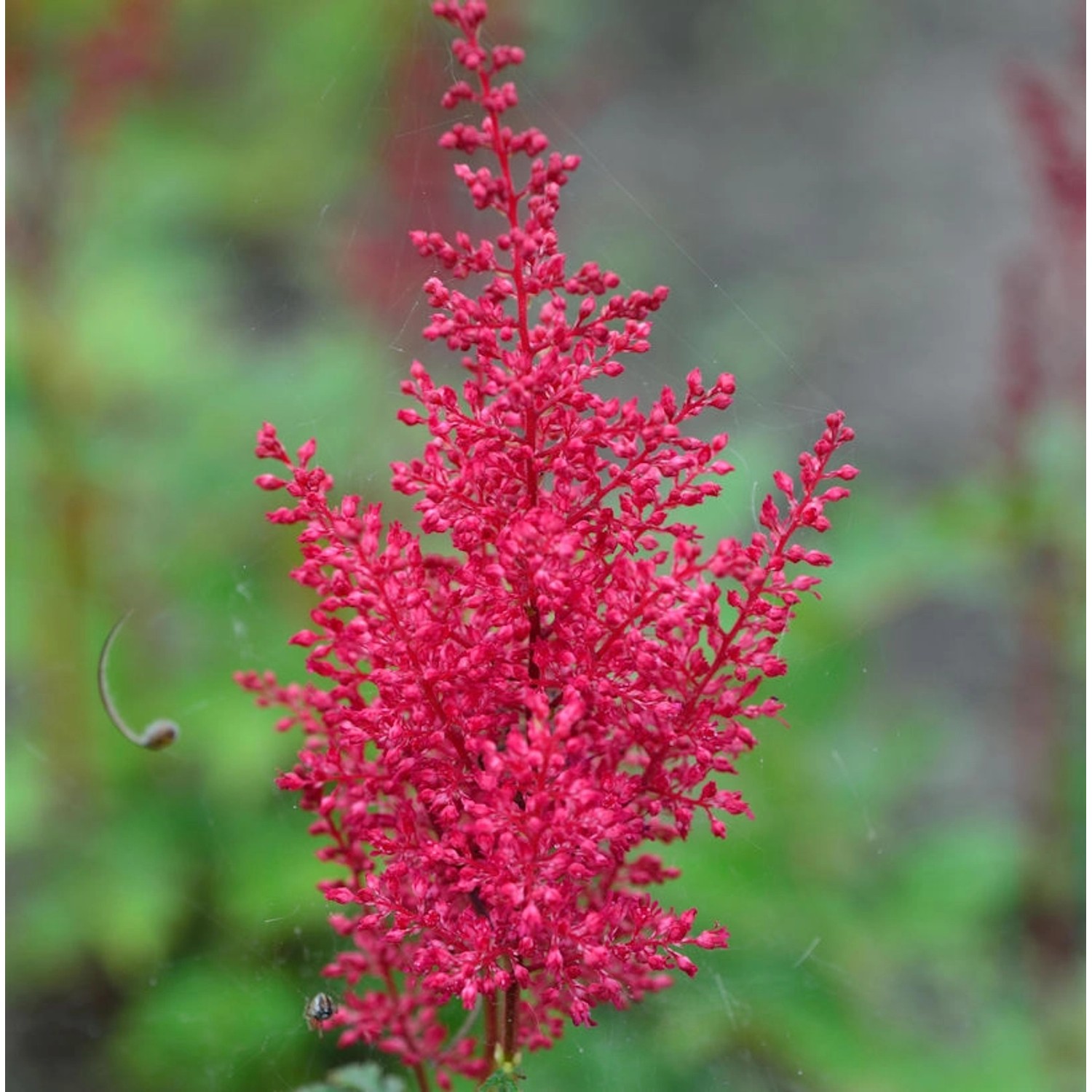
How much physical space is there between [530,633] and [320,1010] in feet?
1.23

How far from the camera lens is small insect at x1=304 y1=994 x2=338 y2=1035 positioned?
107cm

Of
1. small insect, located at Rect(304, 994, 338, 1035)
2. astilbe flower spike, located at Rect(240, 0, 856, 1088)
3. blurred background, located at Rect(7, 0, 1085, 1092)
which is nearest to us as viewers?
astilbe flower spike, located at Rect(240, 0, 856, 1088)

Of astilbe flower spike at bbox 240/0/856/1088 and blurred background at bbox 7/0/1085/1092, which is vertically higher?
blurred background at bbox 7/0/1085/1092

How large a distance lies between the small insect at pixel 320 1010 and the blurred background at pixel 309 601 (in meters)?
0.18

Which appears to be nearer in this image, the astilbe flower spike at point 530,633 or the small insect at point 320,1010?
the astilbe flower spike at point 530,633

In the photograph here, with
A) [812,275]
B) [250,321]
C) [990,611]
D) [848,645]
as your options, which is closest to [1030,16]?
[812,275]

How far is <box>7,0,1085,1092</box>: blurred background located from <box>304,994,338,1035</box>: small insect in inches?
7.1

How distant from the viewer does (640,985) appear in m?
1.02

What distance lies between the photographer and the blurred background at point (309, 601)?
5.14ft

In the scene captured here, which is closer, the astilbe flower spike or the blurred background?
the astilbe flower spike

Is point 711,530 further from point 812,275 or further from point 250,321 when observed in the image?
point 812,275

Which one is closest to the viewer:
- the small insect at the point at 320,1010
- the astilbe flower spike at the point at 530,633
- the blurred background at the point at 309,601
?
the astilbe flower spike at the point at 530,633

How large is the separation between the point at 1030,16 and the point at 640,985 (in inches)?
186

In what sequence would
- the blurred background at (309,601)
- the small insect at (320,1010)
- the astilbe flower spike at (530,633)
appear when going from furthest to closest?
the blurred background at (309,601), the small insect at (320,1010), the astilbe flower spike at (530,633)
